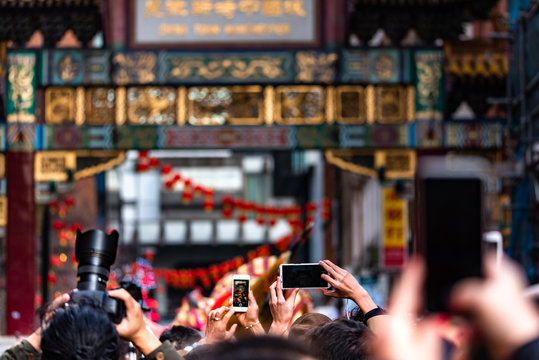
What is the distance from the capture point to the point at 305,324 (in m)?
4.61

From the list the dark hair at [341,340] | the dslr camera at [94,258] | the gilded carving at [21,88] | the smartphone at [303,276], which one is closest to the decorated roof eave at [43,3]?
the gilded carving at [21,88]

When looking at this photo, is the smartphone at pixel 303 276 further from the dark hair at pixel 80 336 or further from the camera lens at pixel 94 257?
the dark hair at pixel 80 336

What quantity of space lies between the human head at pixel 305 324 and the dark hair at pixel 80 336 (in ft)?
3.50

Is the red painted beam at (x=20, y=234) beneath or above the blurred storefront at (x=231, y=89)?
beneath

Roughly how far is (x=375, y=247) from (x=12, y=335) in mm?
13556

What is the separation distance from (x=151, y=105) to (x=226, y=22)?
5.85 feet

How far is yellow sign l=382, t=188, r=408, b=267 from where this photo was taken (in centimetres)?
2395

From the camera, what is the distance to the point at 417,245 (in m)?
16.1

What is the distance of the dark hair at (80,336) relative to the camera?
3219 millimetres

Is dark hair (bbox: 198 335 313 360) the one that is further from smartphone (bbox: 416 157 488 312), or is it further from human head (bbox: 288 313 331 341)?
human head (bbox: 288 313 331 341)

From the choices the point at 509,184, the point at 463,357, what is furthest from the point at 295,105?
the point at 463,357

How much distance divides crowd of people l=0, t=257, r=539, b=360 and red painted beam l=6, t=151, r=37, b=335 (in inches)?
374

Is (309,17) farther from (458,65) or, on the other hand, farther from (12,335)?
(12,335)

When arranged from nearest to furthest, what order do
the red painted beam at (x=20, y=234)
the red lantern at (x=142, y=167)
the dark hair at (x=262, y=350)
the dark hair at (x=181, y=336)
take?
the dark hair at (x=262, y=350) → the dark hair at (x=181, y=336) → the red painted beam at (x=20, y=234) → the red lantern at (x=142, y=167)
